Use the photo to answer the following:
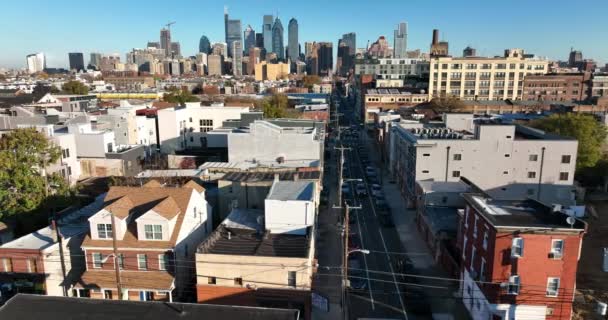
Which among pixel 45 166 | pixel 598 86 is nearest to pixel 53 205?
pixel 45 166

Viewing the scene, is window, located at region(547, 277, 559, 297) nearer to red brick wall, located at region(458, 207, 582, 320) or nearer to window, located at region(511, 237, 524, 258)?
red brick wall, located at region(458, 207, 582, 320)

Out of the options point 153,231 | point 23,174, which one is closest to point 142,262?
point 153,231

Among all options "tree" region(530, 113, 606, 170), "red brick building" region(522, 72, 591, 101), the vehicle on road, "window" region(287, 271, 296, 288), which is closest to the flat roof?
"window" region(287, 271, 296, 288)

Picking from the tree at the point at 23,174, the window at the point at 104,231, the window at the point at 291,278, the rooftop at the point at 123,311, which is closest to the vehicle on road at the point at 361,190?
the window at the point at 291,278

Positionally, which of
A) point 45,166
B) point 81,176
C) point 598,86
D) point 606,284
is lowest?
point 606,284

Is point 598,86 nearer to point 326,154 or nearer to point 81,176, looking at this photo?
point 326,154

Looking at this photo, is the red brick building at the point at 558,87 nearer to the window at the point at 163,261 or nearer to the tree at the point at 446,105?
the tree at the point at 446,105

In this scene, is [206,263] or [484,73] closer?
[206,263]
